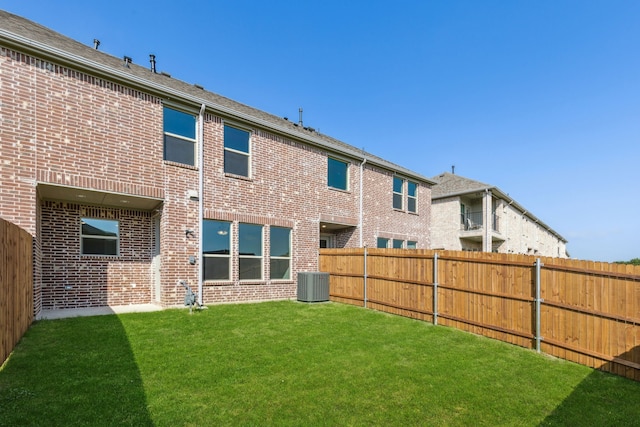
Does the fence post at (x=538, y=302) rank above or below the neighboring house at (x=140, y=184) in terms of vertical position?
below

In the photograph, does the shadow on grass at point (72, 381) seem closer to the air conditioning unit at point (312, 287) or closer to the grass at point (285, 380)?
the grass at point (285, 380)

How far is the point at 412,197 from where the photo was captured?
60.5 ft

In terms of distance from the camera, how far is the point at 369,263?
431 inches

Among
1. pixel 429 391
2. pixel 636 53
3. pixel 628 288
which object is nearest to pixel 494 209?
pixel 636 53

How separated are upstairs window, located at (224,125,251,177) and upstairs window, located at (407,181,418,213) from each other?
10.0m

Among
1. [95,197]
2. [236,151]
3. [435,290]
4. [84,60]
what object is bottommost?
[435,290]

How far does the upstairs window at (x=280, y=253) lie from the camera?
1200 cm

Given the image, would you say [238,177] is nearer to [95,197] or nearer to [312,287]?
[95,197]

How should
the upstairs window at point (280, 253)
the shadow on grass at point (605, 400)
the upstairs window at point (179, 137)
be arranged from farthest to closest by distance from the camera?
the upstairs window at point (280, 253), the upstairs window at point (179, 137), the shadow on grass at point (605, 400)

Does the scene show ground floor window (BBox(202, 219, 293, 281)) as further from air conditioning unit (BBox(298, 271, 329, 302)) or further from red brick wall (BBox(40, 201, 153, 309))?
red brick wall (BBox(40, 201, 153, 309))

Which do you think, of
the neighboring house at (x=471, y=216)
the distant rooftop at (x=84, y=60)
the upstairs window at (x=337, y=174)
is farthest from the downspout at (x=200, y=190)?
the neighboring house at (x=471, y=216)

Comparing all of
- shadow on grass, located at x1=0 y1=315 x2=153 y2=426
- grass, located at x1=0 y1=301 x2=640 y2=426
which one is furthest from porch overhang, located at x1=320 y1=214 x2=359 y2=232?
shadow on grass, located at x1=0 y1=315 x2=153 y2=426

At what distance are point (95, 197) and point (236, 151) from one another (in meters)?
4.30

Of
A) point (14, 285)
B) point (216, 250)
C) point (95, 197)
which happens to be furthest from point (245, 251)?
point (14, 285)
